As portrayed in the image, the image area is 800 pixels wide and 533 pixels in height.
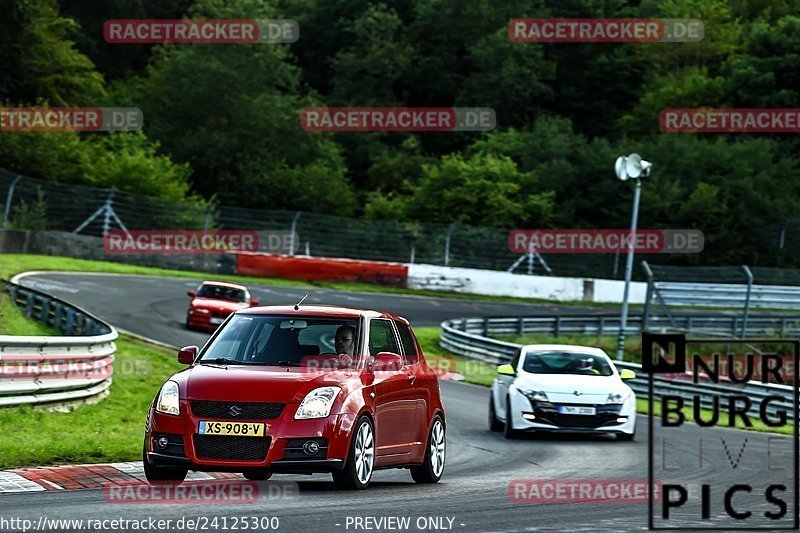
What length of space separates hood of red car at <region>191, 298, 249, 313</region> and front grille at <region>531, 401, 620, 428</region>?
13.7 m

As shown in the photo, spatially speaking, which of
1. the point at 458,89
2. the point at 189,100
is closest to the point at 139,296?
the point at 189,100

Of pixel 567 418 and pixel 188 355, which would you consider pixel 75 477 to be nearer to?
pixel 188 355

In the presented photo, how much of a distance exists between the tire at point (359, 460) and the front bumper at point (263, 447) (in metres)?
0.14

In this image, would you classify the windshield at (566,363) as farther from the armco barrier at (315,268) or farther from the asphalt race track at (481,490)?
the armco barrier at (315,268)

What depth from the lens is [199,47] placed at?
82688 millimetres

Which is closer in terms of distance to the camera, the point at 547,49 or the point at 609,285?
the point at 609,285

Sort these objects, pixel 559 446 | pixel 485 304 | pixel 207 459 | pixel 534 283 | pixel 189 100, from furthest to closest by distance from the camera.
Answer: pixel 189 100, pixel 534 283, pixel 485 304, pixel 559 446, pixel 207 459

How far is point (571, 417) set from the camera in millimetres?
18250

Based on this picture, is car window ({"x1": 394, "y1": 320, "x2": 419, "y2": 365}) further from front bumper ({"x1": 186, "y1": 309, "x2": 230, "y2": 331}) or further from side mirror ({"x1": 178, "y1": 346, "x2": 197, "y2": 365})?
front bumper ({"x1": 186, "y1": 309, "x2": 230, "y2": 331})

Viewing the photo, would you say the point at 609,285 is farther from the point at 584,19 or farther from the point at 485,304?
the point at 584,19

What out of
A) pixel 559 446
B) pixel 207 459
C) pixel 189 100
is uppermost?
pixel 189 100

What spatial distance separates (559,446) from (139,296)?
20.3 metres

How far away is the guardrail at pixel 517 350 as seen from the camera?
24217 millimetres

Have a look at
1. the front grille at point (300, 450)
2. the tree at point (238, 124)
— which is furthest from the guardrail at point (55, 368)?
the tree at point (238, 124)
